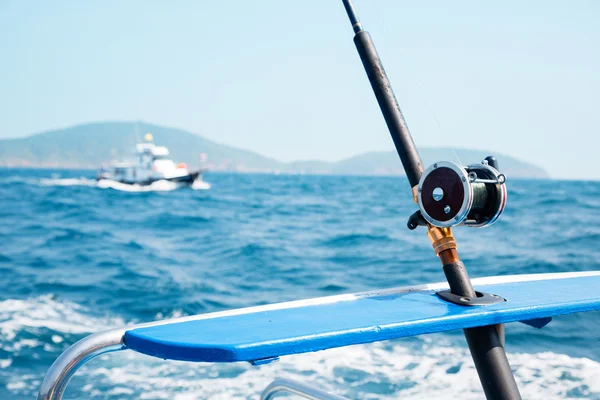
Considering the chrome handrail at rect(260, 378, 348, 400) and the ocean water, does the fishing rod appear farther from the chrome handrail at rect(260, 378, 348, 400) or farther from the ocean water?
the ocean water

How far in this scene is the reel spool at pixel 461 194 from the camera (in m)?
1.25

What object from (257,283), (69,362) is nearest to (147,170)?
(257,283)

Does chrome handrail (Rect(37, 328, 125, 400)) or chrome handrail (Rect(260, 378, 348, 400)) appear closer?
chrome handrail (Rect(37, 328, 125, 400))

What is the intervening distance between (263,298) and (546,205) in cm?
1282

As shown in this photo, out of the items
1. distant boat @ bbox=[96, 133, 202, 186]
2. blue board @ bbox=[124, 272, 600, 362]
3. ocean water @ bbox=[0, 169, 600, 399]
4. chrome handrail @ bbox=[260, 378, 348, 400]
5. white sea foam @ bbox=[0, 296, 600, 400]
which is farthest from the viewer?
distant boat @ bbox=[96, 133, 202, 186]

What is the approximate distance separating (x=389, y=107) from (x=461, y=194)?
35 centimetres

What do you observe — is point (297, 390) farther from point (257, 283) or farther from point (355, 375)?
point (257, 283)

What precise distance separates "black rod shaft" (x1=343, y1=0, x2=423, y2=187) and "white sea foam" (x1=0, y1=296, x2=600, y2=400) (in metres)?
2.66

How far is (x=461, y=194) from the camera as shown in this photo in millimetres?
1252

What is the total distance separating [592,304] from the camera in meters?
1.40

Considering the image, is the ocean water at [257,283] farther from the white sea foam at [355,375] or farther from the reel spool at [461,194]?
the reel spool at [461,194]

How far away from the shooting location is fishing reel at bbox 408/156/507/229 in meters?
1.25

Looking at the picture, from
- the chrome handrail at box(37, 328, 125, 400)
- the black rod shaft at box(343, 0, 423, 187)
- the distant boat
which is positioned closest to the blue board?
the chrome handrail at box(37, 328, 125, 400)

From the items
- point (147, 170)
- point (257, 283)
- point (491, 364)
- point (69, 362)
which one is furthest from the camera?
point (147, 170)
